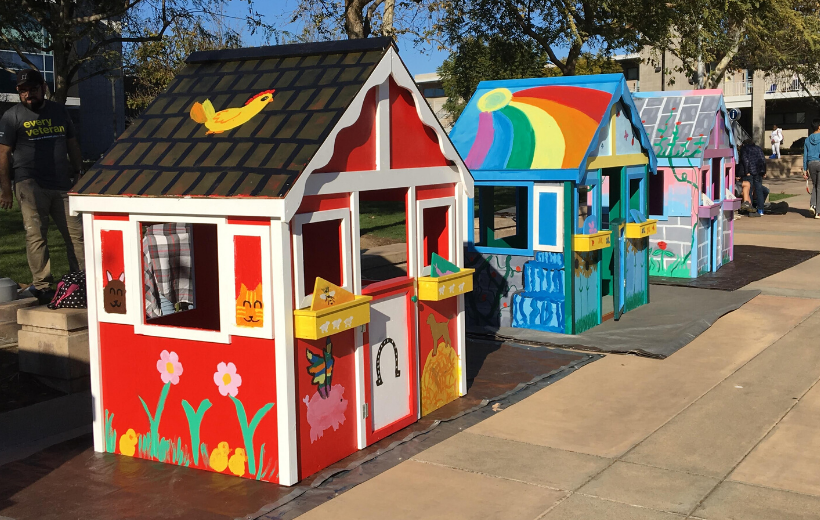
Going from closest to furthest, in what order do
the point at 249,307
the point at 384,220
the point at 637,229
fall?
the point at 249,307 < the point at 637,229 < the point at 384,220

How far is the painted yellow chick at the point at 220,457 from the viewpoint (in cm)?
537

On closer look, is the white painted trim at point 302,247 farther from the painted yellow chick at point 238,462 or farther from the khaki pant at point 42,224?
the khaki pant at point 42,224

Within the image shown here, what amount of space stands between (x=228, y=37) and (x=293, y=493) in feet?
41.6

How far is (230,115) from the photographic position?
18.7 feet

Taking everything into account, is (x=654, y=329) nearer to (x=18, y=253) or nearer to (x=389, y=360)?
(x=389, y=360)

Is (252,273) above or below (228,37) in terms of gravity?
below

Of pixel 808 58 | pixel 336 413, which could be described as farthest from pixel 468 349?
pixel 808 58

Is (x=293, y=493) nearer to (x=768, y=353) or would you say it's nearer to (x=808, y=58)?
(x=768, y=353)

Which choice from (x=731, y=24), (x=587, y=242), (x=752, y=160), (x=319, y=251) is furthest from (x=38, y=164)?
(x=731, y=24)

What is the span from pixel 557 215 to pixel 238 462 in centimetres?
459

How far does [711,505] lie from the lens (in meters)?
4.86

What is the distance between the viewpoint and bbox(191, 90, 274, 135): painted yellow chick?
5.64 metres

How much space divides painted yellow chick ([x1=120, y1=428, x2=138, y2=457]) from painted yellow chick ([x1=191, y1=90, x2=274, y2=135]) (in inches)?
77.1

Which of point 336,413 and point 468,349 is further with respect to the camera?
point 468,349
